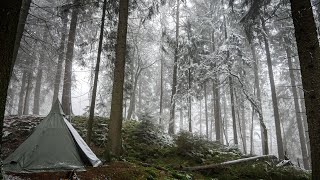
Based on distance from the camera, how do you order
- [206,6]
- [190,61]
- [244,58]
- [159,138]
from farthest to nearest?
1. [206,6]
2. [190,61]
3. [244,58]
4. [159,138]

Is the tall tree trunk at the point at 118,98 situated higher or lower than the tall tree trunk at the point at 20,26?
lower

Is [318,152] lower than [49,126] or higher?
lower

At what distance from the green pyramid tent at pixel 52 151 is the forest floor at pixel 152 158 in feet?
1.94

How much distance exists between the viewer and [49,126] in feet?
23.6

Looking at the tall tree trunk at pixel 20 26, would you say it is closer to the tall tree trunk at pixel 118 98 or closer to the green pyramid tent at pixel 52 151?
the green pyramid tent at pixel 52 151

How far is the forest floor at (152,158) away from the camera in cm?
611

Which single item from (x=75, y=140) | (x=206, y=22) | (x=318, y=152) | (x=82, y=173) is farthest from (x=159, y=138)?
(x=206, y=22)

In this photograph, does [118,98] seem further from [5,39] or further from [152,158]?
[5,39]

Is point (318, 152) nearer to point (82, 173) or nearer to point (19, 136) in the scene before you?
point (82, 173)

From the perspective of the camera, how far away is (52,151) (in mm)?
6719

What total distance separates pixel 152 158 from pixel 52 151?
4102 mm

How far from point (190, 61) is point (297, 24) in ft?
32.5

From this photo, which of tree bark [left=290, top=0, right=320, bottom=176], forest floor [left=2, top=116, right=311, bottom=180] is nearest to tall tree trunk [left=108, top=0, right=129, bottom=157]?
forest floor [left=2, top=116, right=311, bottom=180]

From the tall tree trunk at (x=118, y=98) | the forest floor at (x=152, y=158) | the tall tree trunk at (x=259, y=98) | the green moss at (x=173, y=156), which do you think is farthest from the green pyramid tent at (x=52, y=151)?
the tall tree trunk at (x=259, y=98)
